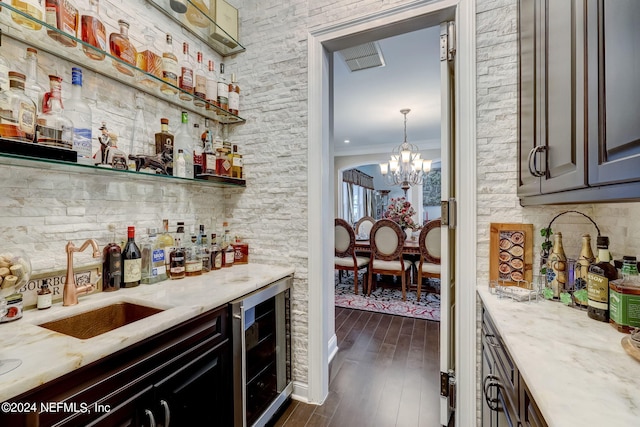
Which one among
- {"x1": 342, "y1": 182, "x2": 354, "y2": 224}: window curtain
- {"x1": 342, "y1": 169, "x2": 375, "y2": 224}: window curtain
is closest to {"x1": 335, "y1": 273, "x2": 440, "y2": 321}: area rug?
{"x1": 342, "y1": 182, "x2": 354, "y2": 224}: window curtain

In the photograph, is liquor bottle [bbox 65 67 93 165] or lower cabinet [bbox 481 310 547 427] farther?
liquor bottle [bbox 65 67 93 165]

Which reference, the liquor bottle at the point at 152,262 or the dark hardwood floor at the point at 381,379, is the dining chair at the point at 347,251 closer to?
the dark hardwood floor at the point at 381,379

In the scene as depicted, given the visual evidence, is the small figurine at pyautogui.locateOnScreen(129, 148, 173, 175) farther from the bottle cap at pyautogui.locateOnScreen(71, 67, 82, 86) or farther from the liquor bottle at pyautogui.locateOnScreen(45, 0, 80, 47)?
the liquor bottle at pyautogui.locateOnScreen(45, 0, 80, 47)

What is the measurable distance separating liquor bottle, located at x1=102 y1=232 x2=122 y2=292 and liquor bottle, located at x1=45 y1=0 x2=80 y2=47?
90 cm

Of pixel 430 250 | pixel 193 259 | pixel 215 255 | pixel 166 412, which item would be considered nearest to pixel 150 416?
pixel 166 412

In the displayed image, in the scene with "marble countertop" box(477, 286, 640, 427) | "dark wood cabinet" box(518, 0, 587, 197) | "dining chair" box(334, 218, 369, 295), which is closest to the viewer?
"marble countertop" box(477, 286, 640, 427)

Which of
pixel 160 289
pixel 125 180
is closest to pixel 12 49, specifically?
pixel 125 180

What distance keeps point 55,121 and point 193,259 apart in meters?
0.91

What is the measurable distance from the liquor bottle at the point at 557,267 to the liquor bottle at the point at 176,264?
1.83 meters

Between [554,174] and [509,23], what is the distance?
960 millimetres

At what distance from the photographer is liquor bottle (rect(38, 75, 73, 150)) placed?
1.04m

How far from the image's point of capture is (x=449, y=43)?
154 cm

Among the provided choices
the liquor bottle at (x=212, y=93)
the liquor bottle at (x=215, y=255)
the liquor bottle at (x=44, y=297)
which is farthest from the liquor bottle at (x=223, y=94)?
the liquor bottle at (x=44, y=297)

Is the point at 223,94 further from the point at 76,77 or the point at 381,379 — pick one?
the point at 381,379
